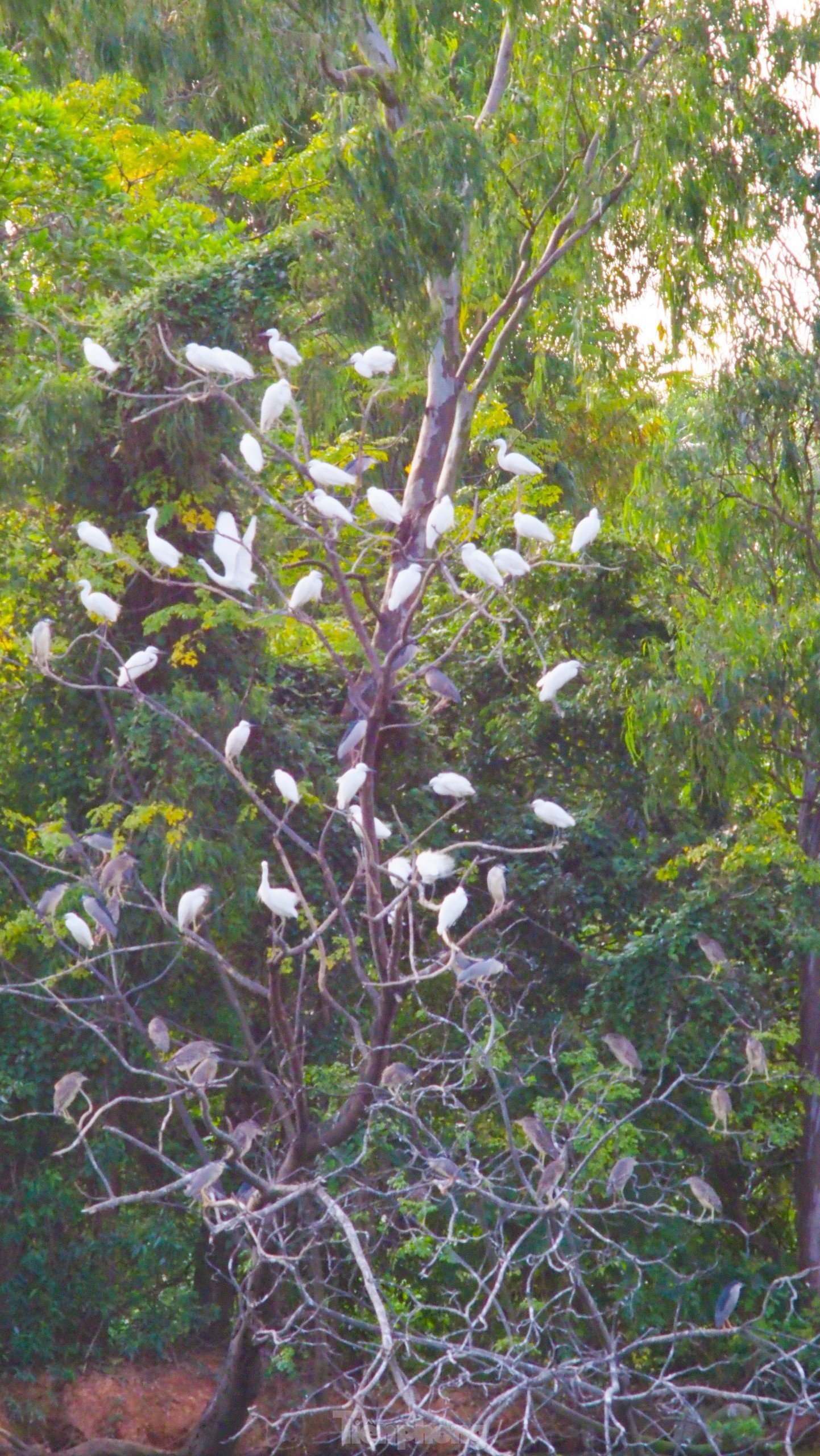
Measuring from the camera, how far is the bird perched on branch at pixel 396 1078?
4129 millimetres

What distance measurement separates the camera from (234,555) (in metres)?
3.92

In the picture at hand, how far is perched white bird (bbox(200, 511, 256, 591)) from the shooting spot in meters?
3.78

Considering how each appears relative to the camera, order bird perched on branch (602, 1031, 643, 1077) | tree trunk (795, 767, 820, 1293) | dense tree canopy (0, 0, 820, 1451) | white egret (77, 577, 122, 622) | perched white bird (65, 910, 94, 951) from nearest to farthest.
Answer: perched white bird (65, 910, 94, 951), white egret (77, 577, 122, 622), bird perched on branch (602, 1031, 643, 1077), dense tree canopy (0, 0, 820, 1451), tree trunk (795, 767, 820, 1293)

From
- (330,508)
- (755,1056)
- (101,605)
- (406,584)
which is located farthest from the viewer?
(755,1056)

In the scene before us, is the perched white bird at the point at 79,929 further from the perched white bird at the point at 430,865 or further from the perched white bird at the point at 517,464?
the perched white bird at the point at 517,464

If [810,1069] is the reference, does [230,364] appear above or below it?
above

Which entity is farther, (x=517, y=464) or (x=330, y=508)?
(x=517, y=464)

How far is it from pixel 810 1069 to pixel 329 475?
3601 millimetres

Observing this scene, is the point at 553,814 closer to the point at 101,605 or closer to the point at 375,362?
the point at 375,362

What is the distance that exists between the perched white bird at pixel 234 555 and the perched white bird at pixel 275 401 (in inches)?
10.2

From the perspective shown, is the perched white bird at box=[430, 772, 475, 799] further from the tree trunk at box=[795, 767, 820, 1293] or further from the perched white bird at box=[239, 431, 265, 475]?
the tree trunk at box=[795, 767, 820, 1293]

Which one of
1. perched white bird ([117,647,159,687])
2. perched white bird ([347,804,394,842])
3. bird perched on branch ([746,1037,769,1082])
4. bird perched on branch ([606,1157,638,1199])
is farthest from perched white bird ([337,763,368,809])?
bird perched on branch ([746,1037,769,1082])

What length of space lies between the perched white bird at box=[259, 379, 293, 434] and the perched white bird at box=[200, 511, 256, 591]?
260 mm

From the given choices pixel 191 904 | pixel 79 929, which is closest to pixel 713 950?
pixel 191 904
